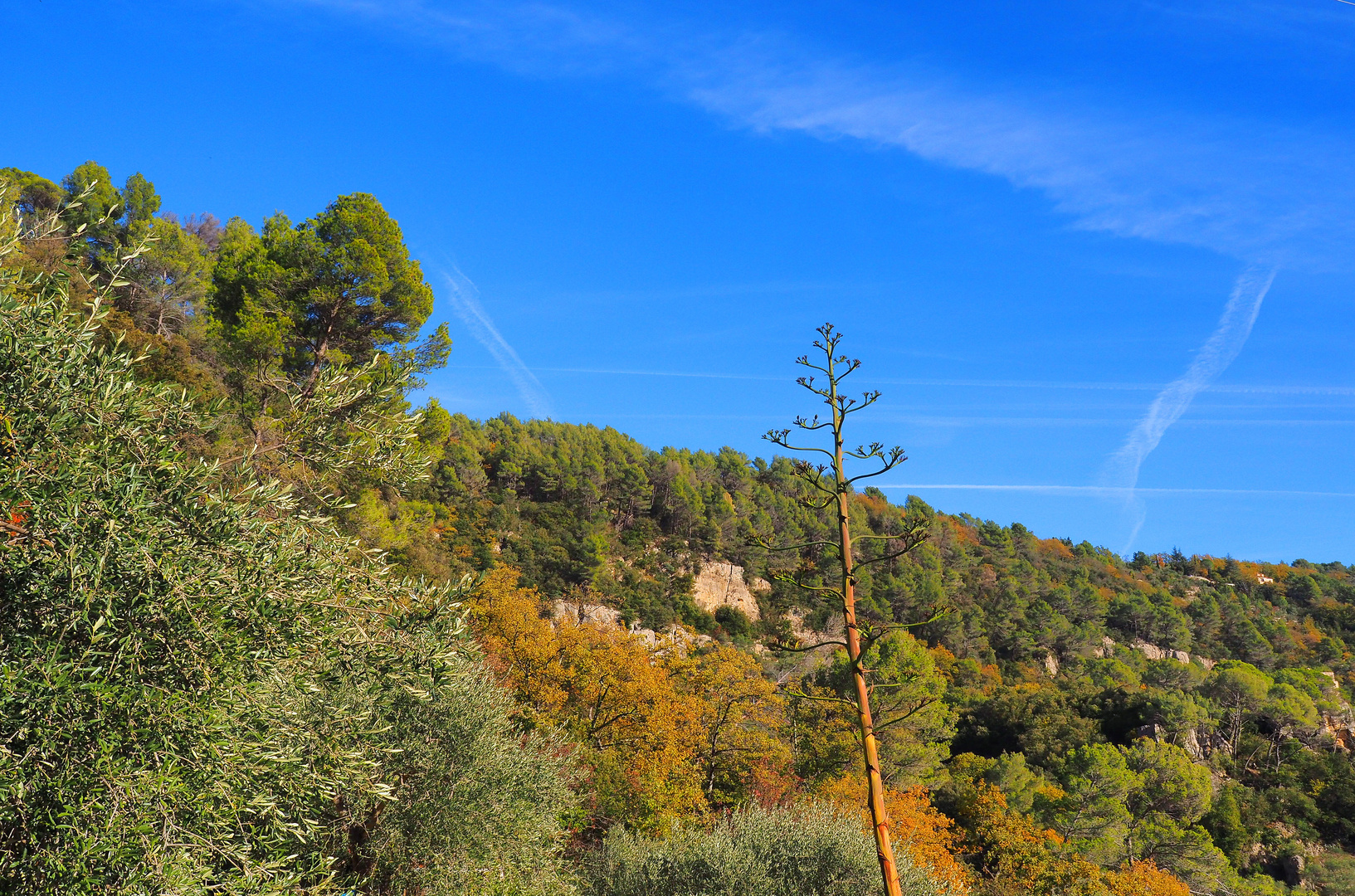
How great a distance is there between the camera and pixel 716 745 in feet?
115

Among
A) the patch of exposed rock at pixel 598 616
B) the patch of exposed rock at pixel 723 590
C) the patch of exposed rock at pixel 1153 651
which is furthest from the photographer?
the patch of exposed rock at pixel 1153 651

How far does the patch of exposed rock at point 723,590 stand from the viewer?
7619 cm

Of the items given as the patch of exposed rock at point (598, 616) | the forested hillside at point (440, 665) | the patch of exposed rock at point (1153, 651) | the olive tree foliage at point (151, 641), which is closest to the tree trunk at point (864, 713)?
the forested hillside at point (440, 665)

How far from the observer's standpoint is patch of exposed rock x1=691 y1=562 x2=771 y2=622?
7619 cm

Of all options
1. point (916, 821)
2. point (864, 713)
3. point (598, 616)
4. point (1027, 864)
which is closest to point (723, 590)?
point (598, 616)

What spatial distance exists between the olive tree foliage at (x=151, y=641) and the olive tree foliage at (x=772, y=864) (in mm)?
8412

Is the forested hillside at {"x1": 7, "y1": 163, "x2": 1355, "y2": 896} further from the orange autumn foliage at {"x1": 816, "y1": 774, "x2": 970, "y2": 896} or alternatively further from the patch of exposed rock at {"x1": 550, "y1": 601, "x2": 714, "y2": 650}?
the patch of exposed rock at {"x1": 550, "y1": 601, "x2": 714, "y2": 650}

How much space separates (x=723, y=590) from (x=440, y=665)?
72.3 meters

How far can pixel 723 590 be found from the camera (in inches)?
3098

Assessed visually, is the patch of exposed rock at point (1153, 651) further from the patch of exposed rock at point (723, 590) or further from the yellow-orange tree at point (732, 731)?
the yellow-orange tree at point (732, 731)

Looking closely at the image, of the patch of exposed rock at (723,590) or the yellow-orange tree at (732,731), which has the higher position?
the patch of exposed rock at (723,590)

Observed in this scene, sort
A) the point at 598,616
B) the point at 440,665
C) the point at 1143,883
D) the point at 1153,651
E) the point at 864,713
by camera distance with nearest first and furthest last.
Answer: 1. the point at 864,713
2. the point at 440,665
3. the point at 1143,883
4. the point at 598,616
5. the point at 1153,651

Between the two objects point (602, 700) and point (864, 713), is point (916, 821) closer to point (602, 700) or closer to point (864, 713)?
point (602, 700)

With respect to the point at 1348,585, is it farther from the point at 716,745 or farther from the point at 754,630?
the point at 716,745
